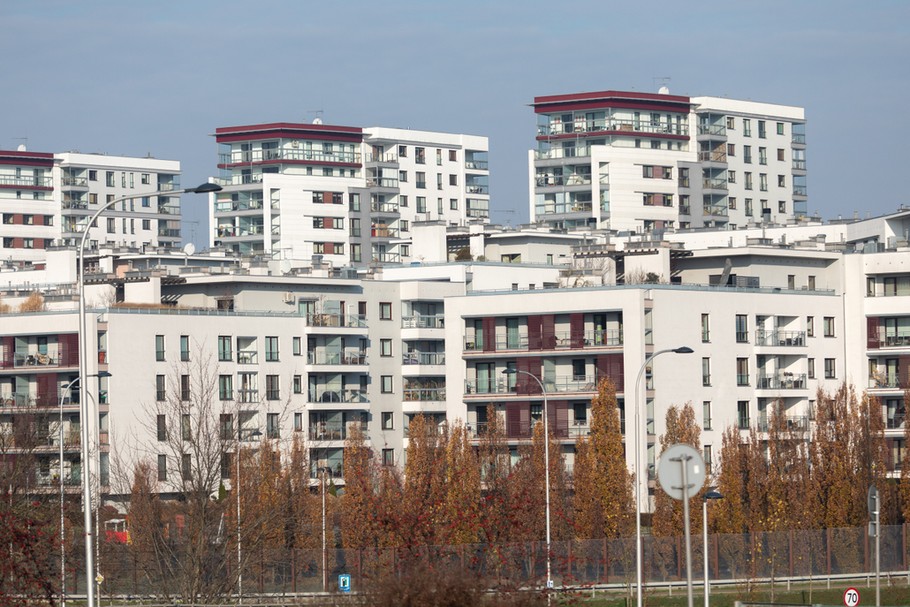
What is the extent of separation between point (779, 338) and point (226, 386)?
1220 inches

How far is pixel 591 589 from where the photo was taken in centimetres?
7381

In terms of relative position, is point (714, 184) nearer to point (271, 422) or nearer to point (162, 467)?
point (271, 422)

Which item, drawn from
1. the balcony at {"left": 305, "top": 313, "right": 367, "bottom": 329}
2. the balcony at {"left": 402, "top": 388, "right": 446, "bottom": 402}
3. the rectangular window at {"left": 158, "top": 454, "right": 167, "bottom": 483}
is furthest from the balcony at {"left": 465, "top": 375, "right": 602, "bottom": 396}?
the rectangular window at {"left": 158, "top": 454, "right": 167, "bottom": 483}

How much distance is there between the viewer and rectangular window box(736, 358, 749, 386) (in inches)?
4158

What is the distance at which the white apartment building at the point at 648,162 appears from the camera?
16625cm

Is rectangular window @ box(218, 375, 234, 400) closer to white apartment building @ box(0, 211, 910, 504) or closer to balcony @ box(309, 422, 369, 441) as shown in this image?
white apartment building @ box(0, 211, 910, 504)

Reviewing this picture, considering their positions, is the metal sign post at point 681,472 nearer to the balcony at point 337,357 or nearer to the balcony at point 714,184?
the balcony at point 337,357

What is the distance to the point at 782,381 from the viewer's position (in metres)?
108

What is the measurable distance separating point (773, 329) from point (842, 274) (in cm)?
807

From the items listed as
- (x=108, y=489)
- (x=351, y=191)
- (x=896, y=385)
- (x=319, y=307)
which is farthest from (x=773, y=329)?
(x=351, y=191)

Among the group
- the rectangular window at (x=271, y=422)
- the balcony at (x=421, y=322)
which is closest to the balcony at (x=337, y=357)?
the balcony at (x=421, y=322)

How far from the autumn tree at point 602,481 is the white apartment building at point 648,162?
66.8 meters

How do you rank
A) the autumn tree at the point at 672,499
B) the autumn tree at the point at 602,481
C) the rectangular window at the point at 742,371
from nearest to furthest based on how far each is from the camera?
the autumn tree at the point at 672,499, the autumn tree at the point at 602,481, the rectangular window at the point at 742,371

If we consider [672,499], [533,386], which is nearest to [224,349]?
[533,386]
